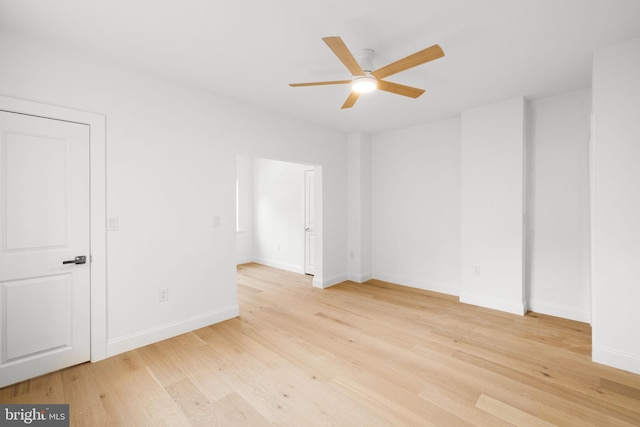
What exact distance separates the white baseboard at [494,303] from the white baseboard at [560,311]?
213mm

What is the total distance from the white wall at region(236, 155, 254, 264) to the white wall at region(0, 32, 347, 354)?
3161 mm

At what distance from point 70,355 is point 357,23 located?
3501 mm

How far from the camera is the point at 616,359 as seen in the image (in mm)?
2381

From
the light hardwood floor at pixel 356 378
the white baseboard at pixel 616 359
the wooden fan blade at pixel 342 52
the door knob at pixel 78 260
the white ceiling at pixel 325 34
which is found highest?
the white ceiling at pixel 325 34

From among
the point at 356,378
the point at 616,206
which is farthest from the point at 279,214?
the point at 616,206

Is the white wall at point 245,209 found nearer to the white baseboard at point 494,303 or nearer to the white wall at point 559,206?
the white baseboard at point 494,303

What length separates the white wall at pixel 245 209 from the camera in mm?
6686

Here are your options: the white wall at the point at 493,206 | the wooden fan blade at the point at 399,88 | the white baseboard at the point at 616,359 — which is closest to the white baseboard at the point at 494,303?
the white wall at the point at 493,206

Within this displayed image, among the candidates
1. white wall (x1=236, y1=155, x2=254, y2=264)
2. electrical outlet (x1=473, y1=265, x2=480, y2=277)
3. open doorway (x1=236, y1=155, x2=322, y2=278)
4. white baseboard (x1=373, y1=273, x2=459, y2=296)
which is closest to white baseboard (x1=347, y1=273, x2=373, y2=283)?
white baseboard (x1=373, y1=273, x2=459, y2=296)

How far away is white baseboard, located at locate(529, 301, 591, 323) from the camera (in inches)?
130

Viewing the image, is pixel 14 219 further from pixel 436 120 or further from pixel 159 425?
pixel 436 120

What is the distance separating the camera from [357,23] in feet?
6.68

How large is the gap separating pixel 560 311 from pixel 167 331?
14.8 feet

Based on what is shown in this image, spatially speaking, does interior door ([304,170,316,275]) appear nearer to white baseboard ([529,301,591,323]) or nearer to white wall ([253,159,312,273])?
white wall ([253,159,312,273])
